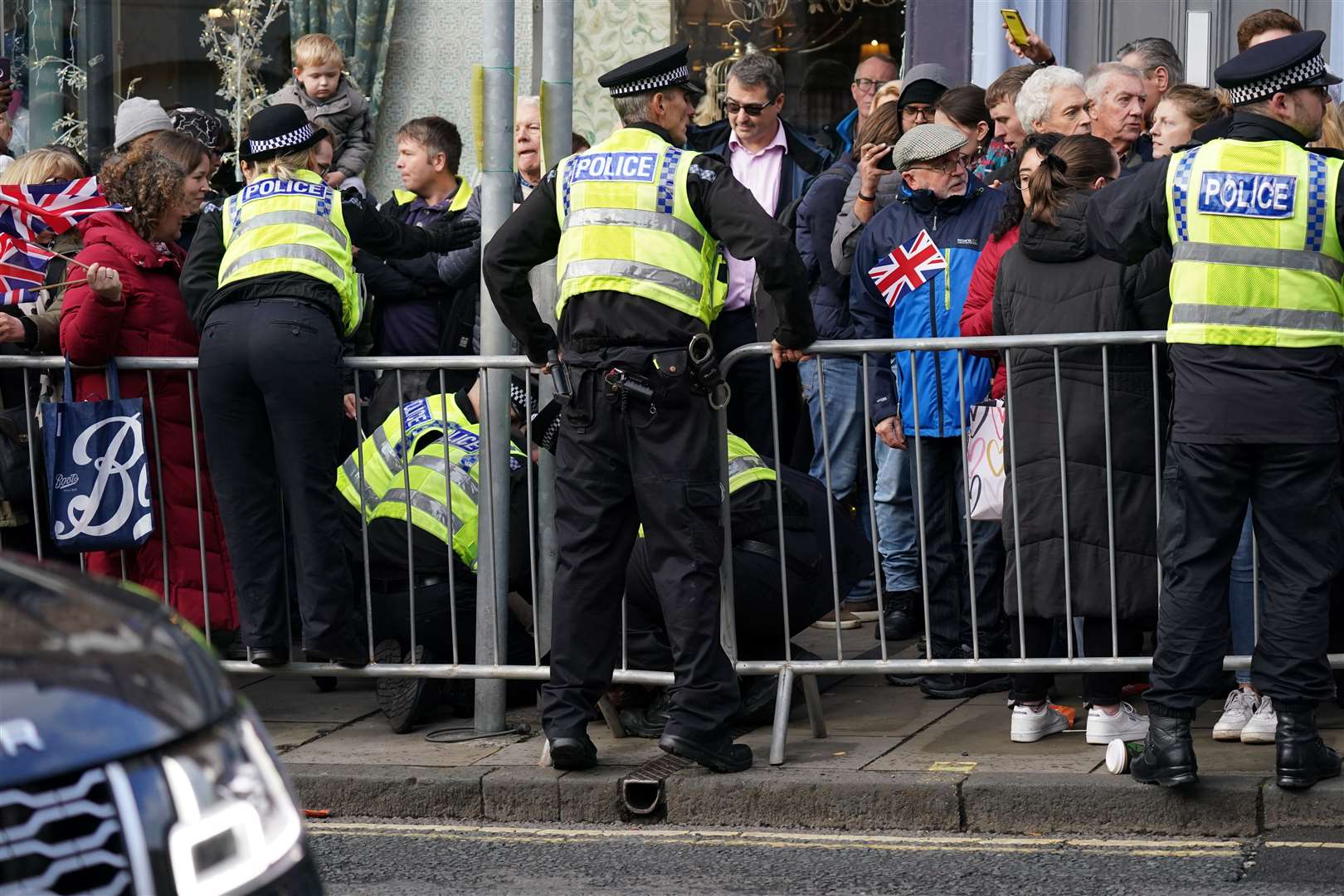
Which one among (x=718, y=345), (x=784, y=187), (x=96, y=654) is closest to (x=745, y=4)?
(x=784, y=187)

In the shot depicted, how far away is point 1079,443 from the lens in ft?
19.6

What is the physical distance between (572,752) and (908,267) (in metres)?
2.23

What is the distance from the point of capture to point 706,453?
5816 millimetres

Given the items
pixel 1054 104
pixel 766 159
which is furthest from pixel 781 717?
pixel 766 159

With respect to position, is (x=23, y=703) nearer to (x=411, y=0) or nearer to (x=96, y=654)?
(x=96, y=654)

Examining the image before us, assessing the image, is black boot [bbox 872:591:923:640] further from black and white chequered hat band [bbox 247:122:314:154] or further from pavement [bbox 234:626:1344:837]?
black and white chequered hat band [bbox 247:122:314:154]

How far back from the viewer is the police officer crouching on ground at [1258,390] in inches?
207

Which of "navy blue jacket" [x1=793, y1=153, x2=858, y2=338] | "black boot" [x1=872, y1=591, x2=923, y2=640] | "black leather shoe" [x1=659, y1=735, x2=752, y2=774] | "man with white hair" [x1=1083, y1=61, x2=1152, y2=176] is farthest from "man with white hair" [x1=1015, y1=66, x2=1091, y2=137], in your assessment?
"black leather shoe" [x1=659, y1=735, x2=752, y2=774]

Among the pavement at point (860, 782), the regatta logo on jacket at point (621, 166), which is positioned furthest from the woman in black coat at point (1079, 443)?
the regatta logo on jacket at point (621, 166)

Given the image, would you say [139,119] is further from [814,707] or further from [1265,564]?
[1265,564]

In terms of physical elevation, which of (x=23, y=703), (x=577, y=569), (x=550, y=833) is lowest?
(x=550, y=833)

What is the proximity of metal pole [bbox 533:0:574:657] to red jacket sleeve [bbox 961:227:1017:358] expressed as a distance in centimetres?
140

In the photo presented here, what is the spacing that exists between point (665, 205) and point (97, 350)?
2186 millimetres

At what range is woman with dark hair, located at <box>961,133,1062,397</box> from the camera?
6.41 m
